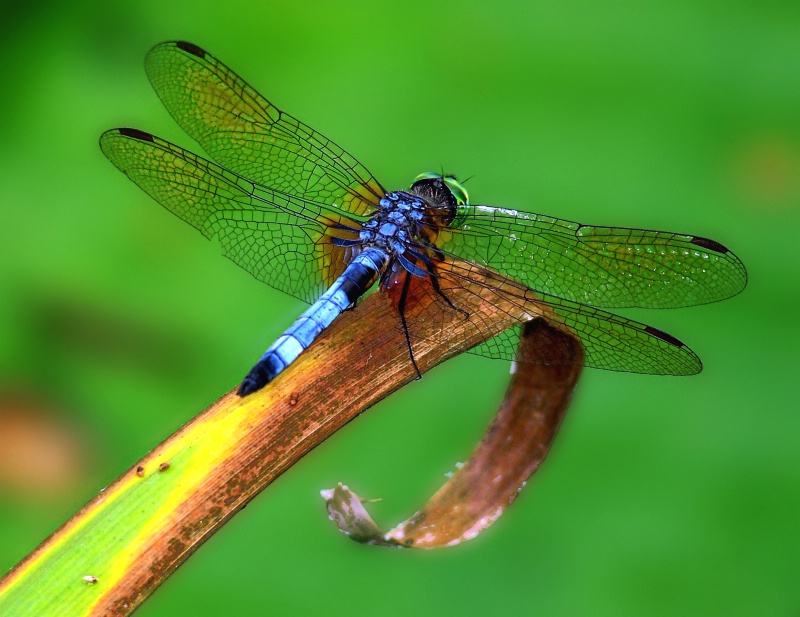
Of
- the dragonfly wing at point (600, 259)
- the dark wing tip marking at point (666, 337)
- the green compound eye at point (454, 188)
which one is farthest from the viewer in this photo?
the green compound eye at point (454, 188)

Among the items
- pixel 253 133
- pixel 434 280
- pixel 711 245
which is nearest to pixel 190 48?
pixel 253 133

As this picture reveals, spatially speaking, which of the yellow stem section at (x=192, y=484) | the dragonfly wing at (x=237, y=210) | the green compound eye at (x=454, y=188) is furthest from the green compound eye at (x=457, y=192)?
the yellow stem section at (x=192, y=484)

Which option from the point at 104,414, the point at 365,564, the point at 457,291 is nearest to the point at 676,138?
the point at 457,291

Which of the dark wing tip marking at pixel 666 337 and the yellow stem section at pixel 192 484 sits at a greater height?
the dark wing tip marking at pixel 666 337

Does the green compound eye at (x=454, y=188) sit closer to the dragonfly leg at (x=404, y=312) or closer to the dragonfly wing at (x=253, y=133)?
the dragonfly wing at (x=253, y=133)

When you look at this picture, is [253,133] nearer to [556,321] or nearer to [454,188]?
[454,188]

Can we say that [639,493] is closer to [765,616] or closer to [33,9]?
[765,616]

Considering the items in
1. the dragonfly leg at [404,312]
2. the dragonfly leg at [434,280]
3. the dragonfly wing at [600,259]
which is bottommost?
the dragonfly leg at [404,312]

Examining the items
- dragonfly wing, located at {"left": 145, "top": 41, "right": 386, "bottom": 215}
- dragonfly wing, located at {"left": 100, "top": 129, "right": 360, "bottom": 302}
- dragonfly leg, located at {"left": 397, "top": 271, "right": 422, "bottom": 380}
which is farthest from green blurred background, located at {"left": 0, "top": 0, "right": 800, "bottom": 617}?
dragonfly leg, located at {"left": 397, "top": 271, "right": 422, "bottom": 380}
